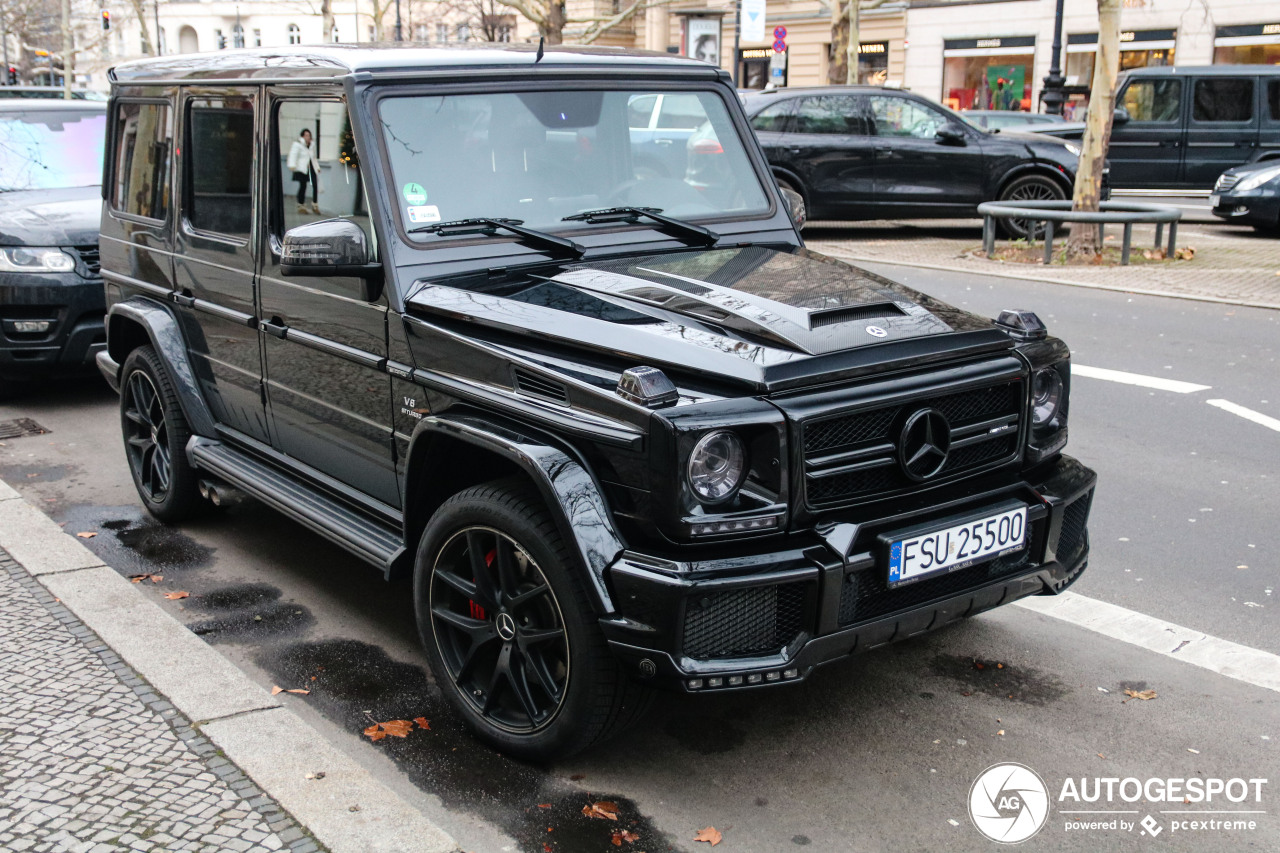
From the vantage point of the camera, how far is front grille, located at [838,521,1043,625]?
3363mm

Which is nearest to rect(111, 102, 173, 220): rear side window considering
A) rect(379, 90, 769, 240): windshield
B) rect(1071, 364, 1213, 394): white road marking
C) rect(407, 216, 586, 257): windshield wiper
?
rect(379, 90, 769, 240): windshield

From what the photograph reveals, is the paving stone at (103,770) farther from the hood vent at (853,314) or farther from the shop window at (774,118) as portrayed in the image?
the shop window at (774,118)

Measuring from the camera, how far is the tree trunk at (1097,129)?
14.3 meters

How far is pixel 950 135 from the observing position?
16.4m

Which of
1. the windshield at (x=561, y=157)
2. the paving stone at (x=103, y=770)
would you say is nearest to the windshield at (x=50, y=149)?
the paving stone at (x=103, y=770)

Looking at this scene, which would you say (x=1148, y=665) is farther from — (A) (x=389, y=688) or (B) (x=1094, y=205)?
(B) (x=1094, y=205)

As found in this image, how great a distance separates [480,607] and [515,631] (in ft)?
0.62

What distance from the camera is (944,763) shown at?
3781 mm

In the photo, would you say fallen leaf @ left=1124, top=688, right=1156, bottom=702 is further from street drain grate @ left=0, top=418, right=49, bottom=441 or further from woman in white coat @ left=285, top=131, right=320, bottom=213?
street drain grate @ left=0, top=418, right=49, bottom=441

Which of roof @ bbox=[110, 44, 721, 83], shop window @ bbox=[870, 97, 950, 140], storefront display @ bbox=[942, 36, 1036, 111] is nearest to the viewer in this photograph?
roof @ bbox=[110, 44, 721, 83]

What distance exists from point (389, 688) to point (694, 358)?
5.61ft

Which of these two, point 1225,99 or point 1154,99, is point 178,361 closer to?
point 1154,99

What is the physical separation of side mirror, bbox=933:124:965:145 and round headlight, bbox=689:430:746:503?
1407 cm

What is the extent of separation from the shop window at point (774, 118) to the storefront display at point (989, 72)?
79.6ft
